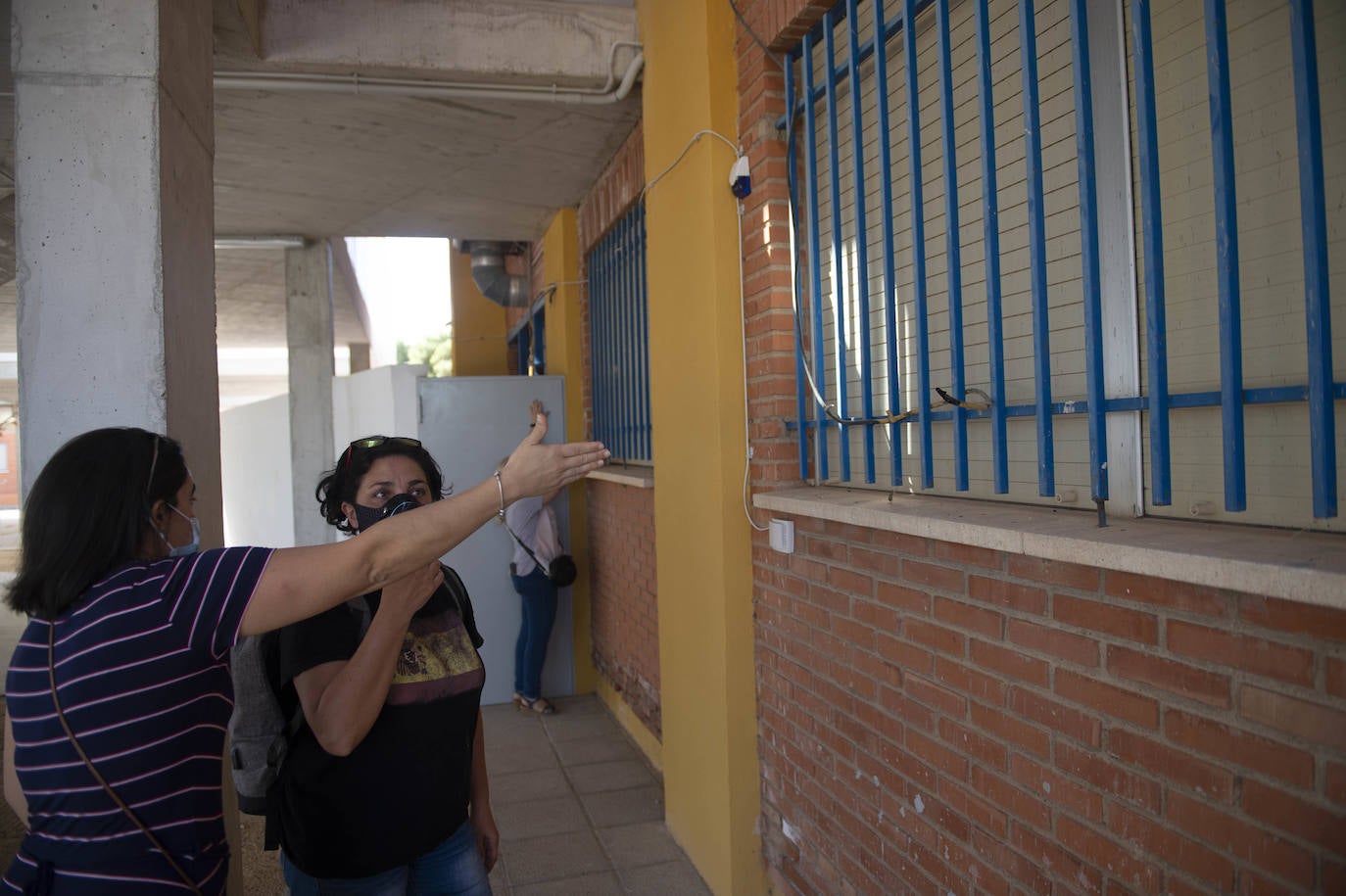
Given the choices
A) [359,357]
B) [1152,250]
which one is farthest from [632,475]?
[359,357]

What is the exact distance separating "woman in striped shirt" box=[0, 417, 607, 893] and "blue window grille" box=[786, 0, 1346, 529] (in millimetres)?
1525

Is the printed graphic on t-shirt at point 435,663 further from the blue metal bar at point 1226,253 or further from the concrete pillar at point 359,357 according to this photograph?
the concrete pillar at point 359,357

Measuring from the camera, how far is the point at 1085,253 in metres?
1.90

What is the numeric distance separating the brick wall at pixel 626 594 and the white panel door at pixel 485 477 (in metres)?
0.30

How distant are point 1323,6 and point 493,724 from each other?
576cm

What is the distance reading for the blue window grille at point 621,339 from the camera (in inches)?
211

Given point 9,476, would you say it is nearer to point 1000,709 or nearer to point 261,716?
point 261,716

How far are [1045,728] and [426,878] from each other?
1.47 metres

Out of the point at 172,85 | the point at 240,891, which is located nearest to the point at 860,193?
the point at 172,85

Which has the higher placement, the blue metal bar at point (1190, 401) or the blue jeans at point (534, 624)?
the blue metal bar at point (1190, 401)

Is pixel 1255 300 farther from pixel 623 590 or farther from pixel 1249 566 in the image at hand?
pixel 623 590

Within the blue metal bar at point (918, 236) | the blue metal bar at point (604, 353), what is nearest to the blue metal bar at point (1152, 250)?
the blue metal bar at point (918, 236)

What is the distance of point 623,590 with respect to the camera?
5.87 m

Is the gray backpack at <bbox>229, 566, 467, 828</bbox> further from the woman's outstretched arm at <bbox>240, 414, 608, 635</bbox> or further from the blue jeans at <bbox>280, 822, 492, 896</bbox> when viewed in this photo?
the woman's outstretched arm at <bbox>240, 414, 608, 635</bbox>
